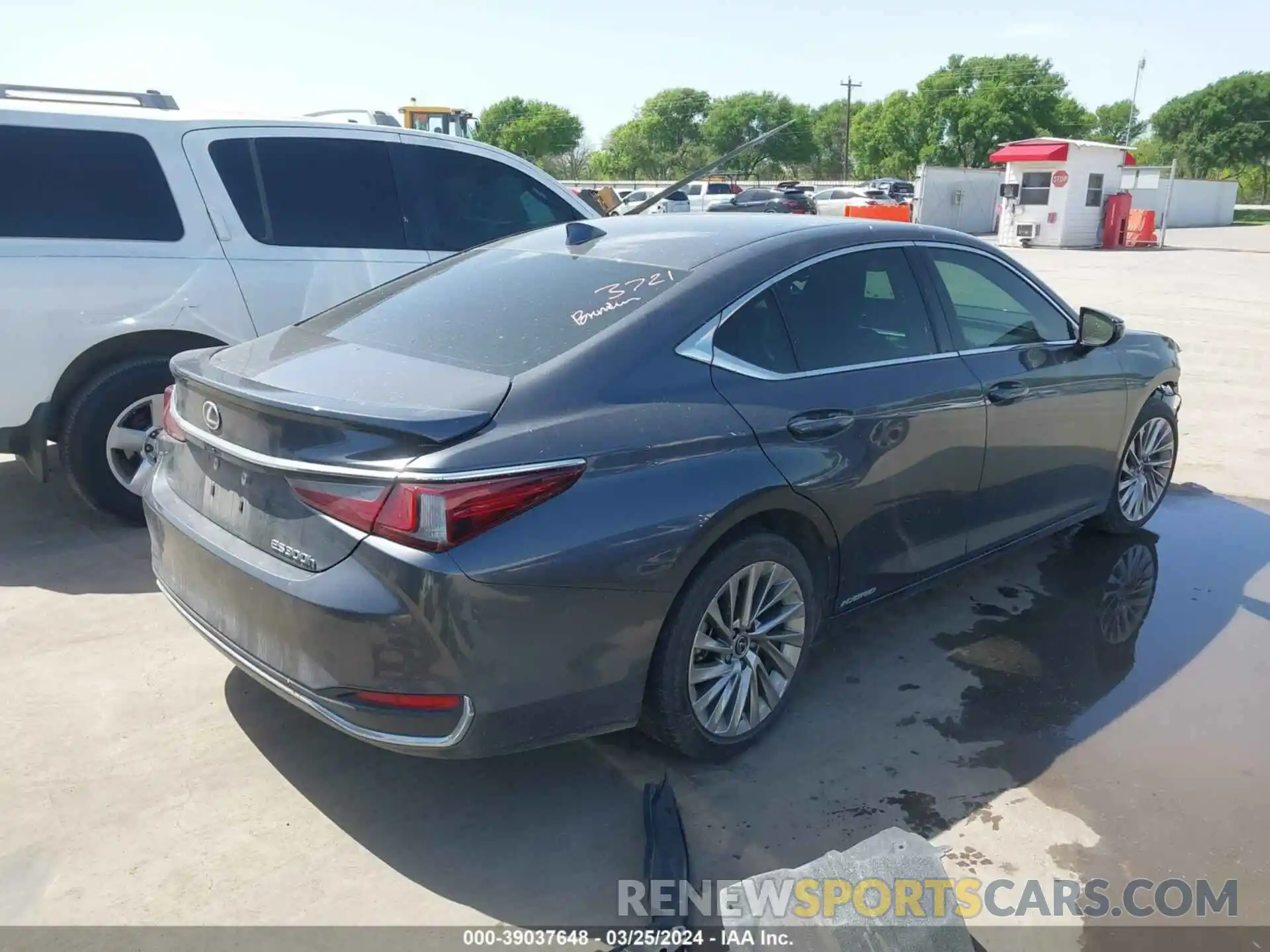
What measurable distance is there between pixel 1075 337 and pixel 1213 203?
5397cm

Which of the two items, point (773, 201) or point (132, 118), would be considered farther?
point (773, 201)

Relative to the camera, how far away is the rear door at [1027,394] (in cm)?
403

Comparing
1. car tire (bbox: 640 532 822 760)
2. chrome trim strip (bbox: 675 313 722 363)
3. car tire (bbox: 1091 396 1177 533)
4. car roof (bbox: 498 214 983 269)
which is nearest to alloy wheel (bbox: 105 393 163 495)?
car roof (bbox: 498 214 983 269)

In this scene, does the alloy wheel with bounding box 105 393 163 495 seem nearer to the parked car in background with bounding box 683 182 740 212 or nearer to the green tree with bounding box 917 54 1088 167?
the parked car in background with bounding box 683 182 740 212

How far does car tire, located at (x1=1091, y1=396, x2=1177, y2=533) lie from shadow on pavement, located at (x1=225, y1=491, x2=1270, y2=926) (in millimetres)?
652

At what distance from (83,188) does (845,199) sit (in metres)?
39.5

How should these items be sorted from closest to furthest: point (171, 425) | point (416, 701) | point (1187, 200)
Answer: point (416, 701) → point (171, 425) → point (1187, 200)

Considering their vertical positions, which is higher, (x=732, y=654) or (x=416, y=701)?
(x=416, y=701)

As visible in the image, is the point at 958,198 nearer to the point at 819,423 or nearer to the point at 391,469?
the point at 819,423

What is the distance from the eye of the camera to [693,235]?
359 centimetres

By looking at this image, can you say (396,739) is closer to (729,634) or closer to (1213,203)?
(729,634)

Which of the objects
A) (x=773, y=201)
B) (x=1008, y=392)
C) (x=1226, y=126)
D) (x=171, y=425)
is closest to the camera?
(x=171, y=425)

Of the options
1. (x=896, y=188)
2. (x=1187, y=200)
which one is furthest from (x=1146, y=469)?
(x=1187, y=200)

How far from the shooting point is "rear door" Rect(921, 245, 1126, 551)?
4.03m
